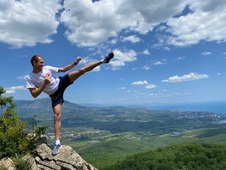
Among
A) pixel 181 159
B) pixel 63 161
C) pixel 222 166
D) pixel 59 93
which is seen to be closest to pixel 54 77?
pixel 59 93

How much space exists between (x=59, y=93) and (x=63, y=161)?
291 cm

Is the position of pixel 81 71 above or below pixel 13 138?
above

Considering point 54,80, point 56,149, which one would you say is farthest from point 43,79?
point 56,149

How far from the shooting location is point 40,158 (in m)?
12.6

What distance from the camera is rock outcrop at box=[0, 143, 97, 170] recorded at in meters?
12.1

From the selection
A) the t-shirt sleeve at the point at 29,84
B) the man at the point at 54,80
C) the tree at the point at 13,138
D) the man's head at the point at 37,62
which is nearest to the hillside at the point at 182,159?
the tree at the point at 13,138

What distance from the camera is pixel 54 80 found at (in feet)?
38.0

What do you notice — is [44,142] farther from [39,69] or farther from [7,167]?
[39,69]

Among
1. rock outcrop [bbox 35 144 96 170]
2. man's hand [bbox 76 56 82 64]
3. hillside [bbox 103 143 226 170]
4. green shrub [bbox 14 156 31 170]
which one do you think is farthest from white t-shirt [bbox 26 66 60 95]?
hillside [bbox 103 143 226 170]

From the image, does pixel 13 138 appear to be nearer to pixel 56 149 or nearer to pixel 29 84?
pixel 56 149

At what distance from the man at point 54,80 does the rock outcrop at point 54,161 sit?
33 cm

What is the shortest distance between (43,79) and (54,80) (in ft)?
1.66

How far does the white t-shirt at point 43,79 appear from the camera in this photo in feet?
36.8

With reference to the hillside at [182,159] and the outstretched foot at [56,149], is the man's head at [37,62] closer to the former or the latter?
the outstretched foot at [56,149]
